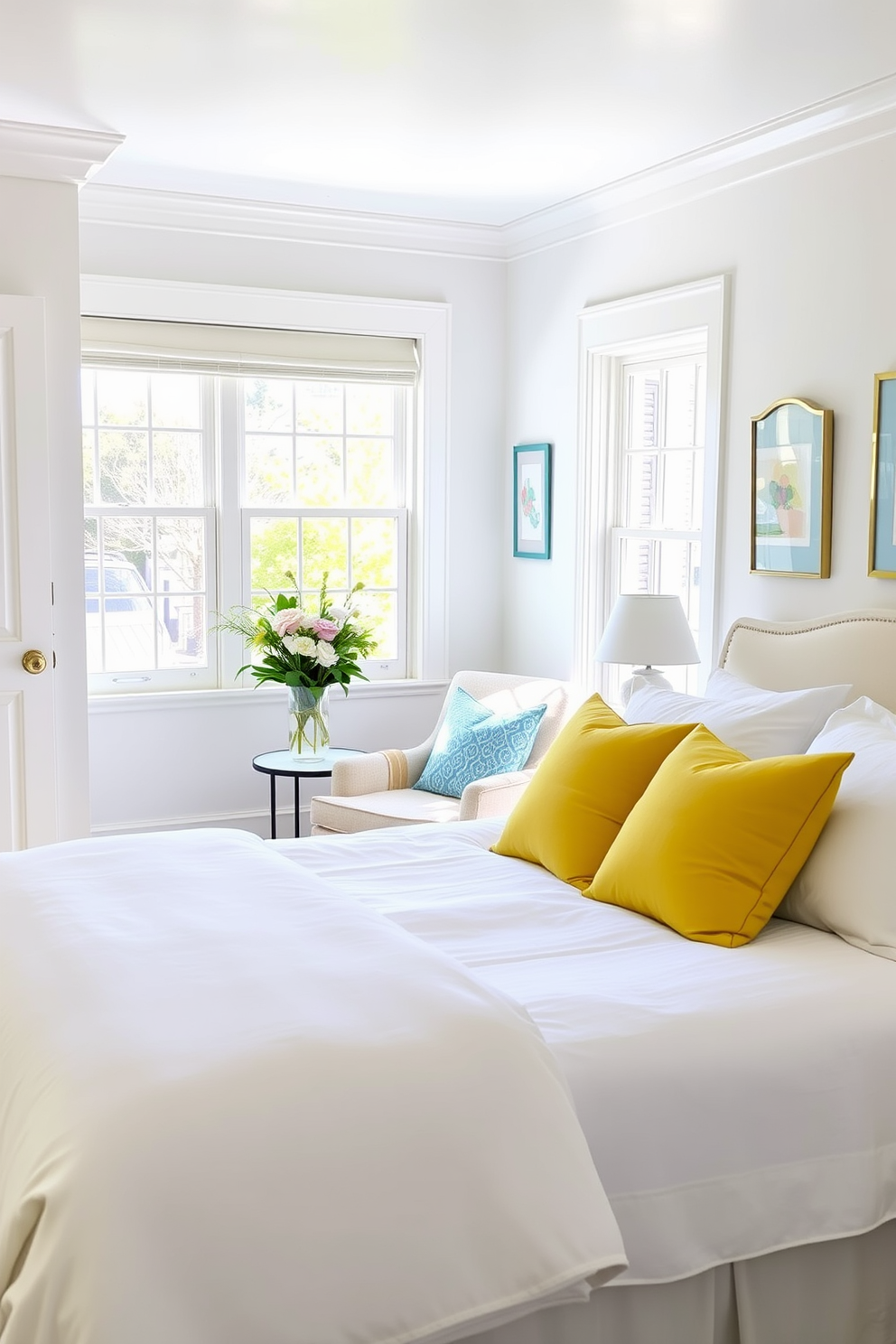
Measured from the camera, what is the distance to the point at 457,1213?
167 cm

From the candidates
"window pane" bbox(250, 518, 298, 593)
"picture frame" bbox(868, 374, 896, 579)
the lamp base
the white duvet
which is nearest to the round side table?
"window pane" bbox(250, 518, 298, 593)

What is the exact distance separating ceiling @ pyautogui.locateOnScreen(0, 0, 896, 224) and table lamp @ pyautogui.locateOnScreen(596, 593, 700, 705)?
4.89 ft

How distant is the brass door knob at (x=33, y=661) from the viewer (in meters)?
4.12

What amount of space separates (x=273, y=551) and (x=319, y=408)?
64 centimetres

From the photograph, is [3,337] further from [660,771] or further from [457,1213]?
[457,1213]

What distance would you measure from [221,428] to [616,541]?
1687mm

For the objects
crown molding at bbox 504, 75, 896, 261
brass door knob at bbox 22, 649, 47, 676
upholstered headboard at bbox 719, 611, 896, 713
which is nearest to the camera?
upholstered headboard at bbox 719, 611, 896, 713

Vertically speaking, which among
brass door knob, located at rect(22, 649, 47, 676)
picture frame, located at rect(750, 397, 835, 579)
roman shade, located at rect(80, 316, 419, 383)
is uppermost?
roman shade, located at rect(80, 316, 419, 383)

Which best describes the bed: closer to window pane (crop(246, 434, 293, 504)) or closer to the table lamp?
the table lamp

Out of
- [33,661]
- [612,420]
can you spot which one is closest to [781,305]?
[612,420]

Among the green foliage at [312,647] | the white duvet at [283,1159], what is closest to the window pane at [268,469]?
the green foliage at [312,647]

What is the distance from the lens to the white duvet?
153cm

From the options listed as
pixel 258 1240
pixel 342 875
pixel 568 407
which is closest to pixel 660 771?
pixel 342 875

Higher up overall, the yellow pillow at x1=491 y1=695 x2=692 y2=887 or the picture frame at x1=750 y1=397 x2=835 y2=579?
the picture frame at x1=750 y1=397 x2=835 y2=579
